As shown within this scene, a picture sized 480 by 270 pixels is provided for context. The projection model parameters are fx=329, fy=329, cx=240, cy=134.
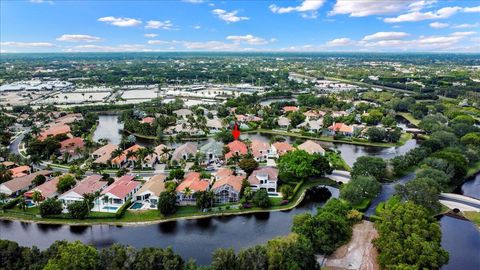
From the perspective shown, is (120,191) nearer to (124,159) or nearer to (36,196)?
(36,196)

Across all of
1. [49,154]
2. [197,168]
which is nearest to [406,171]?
[197,168]

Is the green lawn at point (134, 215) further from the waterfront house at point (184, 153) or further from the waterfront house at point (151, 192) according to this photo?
the waterfront house at point (184, 153)

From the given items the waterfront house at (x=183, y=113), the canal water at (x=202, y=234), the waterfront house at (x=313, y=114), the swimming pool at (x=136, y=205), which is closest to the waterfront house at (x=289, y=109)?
the waterfront house at (x=313, y=114)

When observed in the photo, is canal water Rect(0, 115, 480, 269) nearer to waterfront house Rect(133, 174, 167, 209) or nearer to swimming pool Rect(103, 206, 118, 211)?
swimming pool Rect(103, 206, 118, 211)

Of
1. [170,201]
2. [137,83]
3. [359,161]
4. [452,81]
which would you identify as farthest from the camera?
[137,83]

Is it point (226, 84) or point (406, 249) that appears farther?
point (226, 84)

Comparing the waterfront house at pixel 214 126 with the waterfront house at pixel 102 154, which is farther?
the waterfront house at pixel 214 126

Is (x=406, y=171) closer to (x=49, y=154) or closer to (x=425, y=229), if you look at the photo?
(x=425, y=229)
